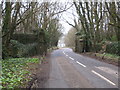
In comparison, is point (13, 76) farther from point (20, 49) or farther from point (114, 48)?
point (114, 48)

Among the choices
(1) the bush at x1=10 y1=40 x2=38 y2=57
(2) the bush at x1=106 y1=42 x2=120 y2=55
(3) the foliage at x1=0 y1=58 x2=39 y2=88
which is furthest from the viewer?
(2) the bush at x1=106 y1=42 x2=120 y2=55

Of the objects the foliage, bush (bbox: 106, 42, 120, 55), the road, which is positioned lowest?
the road

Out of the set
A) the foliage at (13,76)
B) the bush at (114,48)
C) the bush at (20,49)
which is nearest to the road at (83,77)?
the foliage at (13,76)

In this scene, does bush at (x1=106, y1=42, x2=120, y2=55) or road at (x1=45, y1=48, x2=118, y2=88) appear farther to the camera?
bush at (x1=106, y1=42, x2=120, y2=55)

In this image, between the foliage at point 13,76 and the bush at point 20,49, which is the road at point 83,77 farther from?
the bush at point 20,49

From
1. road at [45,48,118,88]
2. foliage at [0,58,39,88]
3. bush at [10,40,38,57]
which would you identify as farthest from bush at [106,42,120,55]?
foliage at [0,58,39,88]

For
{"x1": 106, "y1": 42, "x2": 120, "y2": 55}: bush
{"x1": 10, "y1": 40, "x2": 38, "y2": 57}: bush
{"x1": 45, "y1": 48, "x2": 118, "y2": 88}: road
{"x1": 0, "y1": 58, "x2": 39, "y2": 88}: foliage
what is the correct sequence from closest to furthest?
1. {"x1": 0, "y1": 58, "x2": 39, "y2": 88}: foliage
2. {"x1": 45, "y1": 48, "x2": 118, "y2": 88}: road
3. {"x1": 10, "y1": 40, "x2": 38, "y2": 57}: bush
4. {"x1": 106, "y1": 42, "x2": 120, "y2": 55}: bush

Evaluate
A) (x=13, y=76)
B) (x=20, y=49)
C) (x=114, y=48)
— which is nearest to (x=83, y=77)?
(x=13, y=76)

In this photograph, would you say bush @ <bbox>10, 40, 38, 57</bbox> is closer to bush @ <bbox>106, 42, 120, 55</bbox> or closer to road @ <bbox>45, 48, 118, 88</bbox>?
road @ <bbox>45, 48, 118, 88</bbox>

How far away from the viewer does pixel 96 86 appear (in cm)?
655

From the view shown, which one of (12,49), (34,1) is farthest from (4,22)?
(12,49)

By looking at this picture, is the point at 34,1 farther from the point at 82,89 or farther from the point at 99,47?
the point at 99,47

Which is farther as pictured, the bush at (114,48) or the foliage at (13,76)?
the bush at (114,48)

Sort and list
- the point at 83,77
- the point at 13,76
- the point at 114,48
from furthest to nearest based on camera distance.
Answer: the point at 114,48 < the point at 83,77 < the point at 13,76
